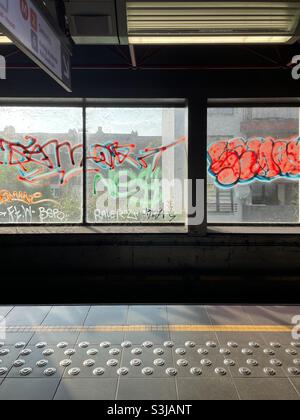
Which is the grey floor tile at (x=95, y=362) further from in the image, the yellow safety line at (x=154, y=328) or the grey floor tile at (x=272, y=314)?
the grey floor tile at (x=272, y=314)

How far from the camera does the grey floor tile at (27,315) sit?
4246 millimetres

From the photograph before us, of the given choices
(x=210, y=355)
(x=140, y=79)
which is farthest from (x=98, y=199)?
(x=210, y=355)

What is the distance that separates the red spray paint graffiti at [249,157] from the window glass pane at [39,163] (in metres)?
2.61

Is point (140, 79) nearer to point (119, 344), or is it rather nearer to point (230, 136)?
point (230, 136)

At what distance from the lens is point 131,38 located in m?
3.59

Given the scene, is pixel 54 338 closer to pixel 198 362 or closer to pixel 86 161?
pixel 198 362

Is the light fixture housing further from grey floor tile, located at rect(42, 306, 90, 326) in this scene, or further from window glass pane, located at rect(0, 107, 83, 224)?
grey floor tile, located at rect(42, 306, 90, 326)

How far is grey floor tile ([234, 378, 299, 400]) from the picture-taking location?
288 centimetres

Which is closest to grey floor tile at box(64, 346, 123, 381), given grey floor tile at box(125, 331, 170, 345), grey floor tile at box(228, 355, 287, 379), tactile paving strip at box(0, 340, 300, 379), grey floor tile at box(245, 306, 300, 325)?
tactile paving strip at box(0, 340, 300, 379)

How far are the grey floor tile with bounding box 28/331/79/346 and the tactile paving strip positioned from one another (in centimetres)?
6

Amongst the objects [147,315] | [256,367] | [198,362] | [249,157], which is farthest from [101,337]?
[249,157]
